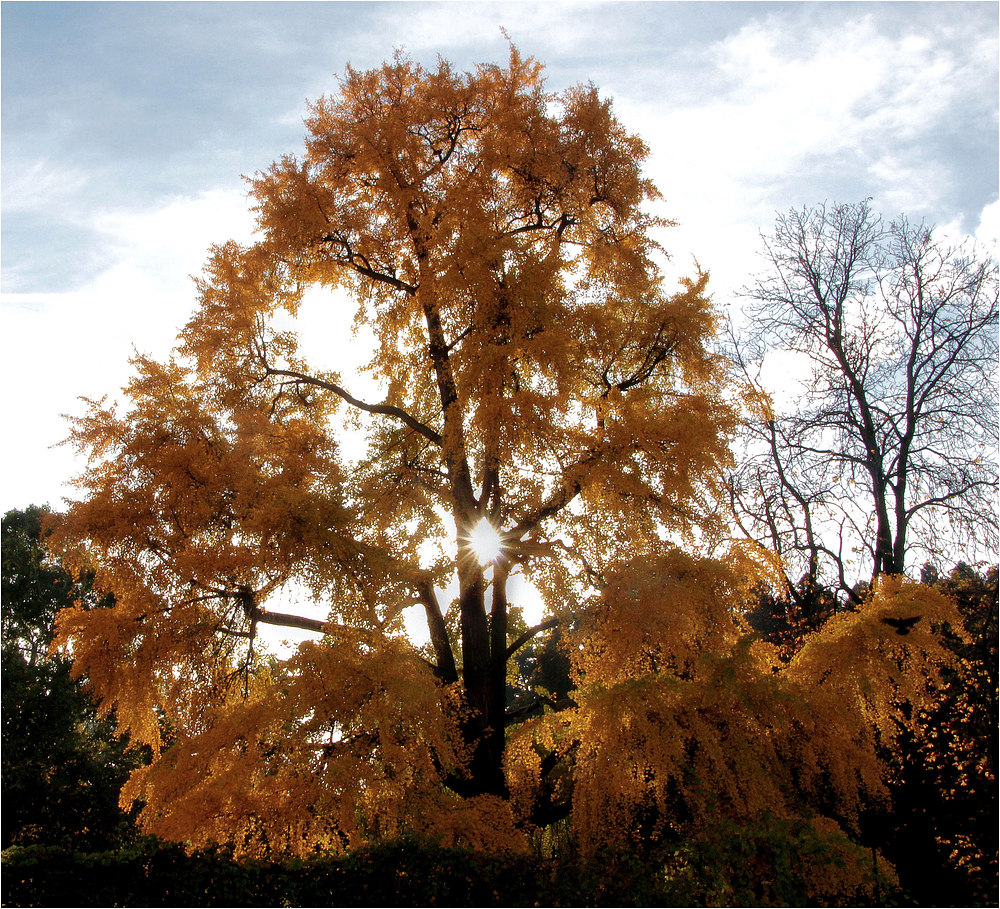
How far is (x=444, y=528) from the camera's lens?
425 inches

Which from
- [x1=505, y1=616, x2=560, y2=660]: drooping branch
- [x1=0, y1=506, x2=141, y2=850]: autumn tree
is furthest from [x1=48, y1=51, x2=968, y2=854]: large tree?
[x1=0, y1=506, x2=141, y2=850]: autumn tree

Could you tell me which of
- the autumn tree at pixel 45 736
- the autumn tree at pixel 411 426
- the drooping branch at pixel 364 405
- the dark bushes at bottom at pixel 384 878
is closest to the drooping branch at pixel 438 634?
the autumn tree at pixel 411 426

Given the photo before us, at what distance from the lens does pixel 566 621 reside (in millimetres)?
8453

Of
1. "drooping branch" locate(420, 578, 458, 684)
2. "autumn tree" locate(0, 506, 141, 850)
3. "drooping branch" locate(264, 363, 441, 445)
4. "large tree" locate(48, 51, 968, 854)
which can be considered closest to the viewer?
"large tree" locate(48, 51, 968, 854)

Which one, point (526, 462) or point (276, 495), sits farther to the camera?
point (526, 462)

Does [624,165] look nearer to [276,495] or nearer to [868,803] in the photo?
[276,495]

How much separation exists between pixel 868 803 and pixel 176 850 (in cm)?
814

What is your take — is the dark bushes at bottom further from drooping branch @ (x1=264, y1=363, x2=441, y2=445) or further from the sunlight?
drooping branch @ (x1=264, y1=363, x2=441, y2=445)

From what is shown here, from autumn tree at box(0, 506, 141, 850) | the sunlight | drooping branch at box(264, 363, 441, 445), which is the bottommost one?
autumn tree at box(0, 506, 141, 850)

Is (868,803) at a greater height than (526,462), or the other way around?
(526,462)

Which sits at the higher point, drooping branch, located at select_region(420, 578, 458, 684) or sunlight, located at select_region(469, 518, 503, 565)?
sunlight, located at select_region(469, 518, 503, 565)

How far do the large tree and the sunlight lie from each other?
0.05 m

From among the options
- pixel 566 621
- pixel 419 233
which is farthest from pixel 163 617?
pixel 419 233

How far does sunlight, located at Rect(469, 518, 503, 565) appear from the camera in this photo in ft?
31.8
